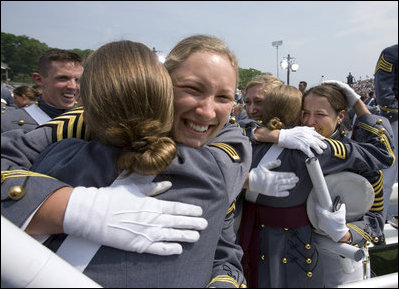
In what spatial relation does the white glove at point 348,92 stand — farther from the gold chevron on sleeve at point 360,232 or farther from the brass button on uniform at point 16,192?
the brass button on uniform at point 16,192

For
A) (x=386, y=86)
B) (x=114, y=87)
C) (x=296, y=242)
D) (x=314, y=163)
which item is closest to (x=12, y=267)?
(x=114, y=87)

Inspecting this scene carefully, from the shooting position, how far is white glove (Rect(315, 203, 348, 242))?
165cm

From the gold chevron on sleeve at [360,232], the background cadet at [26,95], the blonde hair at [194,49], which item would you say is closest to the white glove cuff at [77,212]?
the blonde hair at [194,49]

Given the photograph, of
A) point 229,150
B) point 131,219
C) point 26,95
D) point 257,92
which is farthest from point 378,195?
point 26,95

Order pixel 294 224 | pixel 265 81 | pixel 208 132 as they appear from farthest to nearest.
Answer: pixel 265 81
pixel 294 224
pixel 208 132

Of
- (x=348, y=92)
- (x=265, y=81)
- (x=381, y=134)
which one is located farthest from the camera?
(x=265, y=81)

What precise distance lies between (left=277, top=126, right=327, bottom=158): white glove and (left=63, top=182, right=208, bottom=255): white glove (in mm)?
936

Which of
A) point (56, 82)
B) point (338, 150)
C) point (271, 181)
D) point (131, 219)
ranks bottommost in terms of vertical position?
point (271, 181)

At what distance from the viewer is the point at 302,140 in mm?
1676

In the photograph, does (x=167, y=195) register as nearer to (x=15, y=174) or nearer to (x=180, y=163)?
(x=180, y=163)

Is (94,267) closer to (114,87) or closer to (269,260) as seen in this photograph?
(114,87)

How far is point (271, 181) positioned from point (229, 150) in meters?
0.62

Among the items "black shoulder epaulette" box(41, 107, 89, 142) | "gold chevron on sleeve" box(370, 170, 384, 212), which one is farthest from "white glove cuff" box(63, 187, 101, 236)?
"gold chevron on sleeve" box(370, 170, 384, 212)

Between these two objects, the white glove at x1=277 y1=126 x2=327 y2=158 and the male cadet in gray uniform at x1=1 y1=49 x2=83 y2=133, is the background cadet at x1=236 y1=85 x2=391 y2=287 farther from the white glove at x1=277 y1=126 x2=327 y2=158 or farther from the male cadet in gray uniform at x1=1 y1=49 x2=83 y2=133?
the male cadet in gray uniform at x1=1 y1=49 x2=83 y2=133
